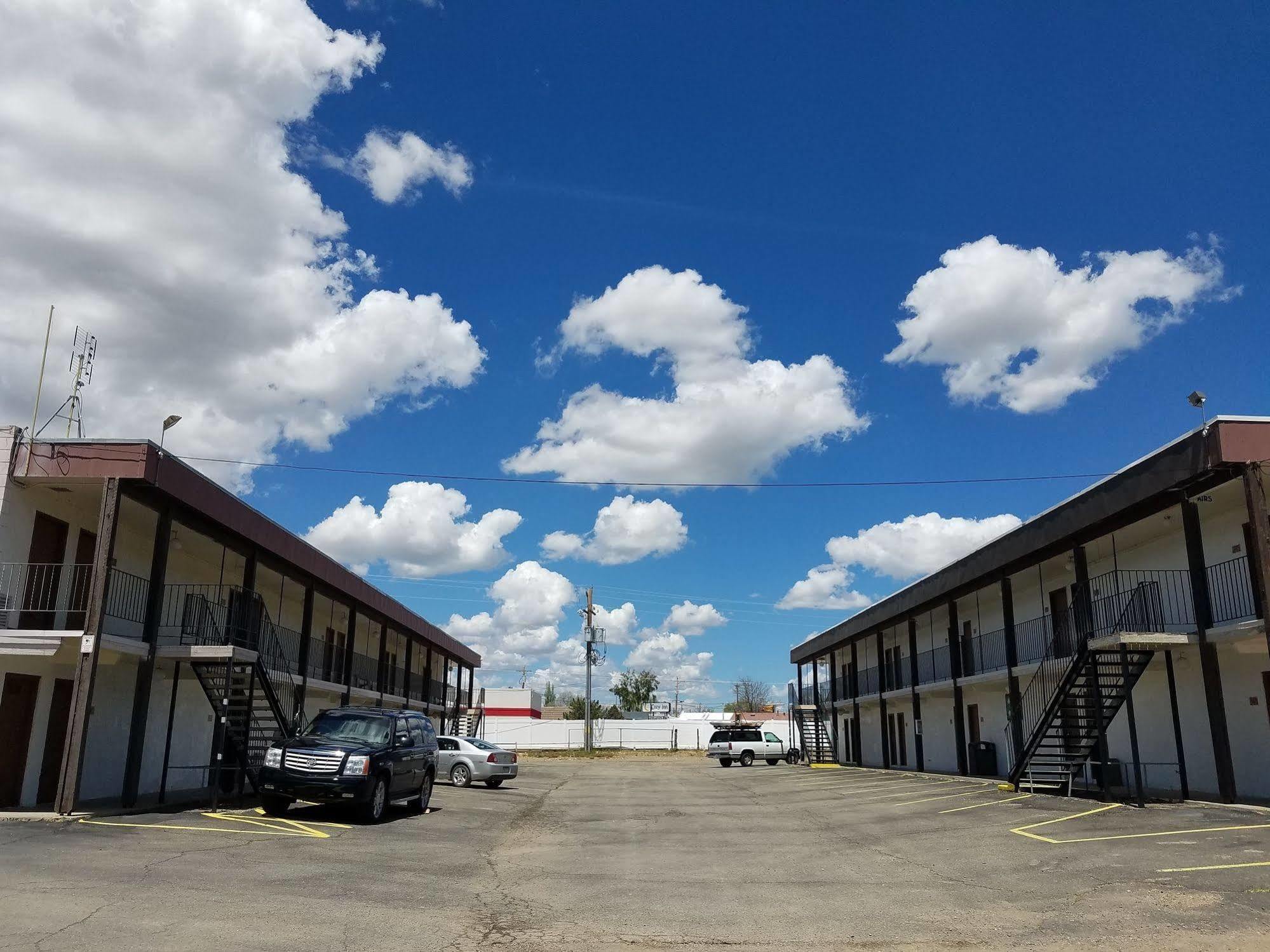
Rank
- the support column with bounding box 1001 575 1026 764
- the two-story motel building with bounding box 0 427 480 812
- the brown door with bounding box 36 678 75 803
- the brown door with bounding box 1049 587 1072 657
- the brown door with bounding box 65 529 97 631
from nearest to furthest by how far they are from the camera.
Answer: the two-story motel building with bounding box 0 427 480 812 < the brown door with bounding box 36 678 75 803 < the brown door with bounding box 65 529 97 631 < the brown door with bounding box 1049 587 1072 657 < the support column with bounding box 1001 575 1026 764

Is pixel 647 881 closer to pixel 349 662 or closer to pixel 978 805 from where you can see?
pixel 978 805

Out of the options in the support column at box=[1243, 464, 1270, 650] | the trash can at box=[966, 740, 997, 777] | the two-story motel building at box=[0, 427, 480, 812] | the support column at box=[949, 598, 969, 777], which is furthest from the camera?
the support column at box=[949, 598, 969, 777]

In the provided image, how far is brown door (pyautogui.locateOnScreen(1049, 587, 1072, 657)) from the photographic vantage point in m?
23.9

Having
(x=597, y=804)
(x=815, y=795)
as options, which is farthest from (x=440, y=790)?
(x=815, y=795)

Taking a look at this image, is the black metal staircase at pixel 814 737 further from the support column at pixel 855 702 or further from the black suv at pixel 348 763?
the black suv at pixel 348 763

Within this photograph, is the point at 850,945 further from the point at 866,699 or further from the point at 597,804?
the point at 866,699

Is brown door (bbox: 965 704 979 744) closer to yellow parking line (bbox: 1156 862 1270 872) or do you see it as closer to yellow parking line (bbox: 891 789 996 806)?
yellow parking line (bbox: 891 789 996 806)

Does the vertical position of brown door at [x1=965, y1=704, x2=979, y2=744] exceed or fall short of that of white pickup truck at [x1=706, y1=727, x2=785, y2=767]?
it exceeds it

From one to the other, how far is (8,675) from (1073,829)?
1765cm

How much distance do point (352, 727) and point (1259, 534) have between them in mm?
15175

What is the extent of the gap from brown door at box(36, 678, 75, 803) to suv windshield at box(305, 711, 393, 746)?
4868 millimetres

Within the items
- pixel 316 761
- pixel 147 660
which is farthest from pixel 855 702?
pixel 147 660

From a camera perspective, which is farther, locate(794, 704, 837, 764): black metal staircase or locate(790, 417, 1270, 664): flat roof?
locate(794, 704, 837, 764): black metal staircase

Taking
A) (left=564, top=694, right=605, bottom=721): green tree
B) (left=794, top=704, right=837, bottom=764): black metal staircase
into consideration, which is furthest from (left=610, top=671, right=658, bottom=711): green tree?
(left=794, top=704, right=837, bottom=764): black metal staircase
